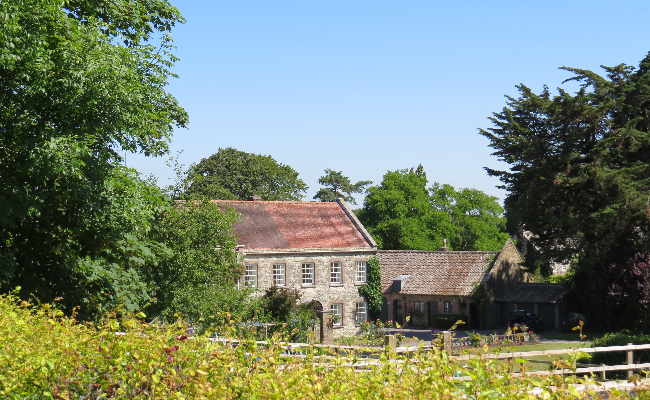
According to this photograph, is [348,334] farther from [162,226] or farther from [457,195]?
[457,195]

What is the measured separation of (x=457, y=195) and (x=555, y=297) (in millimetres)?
33214

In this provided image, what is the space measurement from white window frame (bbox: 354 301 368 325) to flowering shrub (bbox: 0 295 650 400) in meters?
41.3

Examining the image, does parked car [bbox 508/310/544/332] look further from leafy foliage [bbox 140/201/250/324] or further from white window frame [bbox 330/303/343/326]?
leafy foliage [bbox 140/201/250/324]

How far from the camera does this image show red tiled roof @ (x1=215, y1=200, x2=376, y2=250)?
44375 mm

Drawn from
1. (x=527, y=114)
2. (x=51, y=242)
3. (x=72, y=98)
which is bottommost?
(x=51, y=242)

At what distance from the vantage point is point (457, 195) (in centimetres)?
7950

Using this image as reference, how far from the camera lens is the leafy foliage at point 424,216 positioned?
71938mm

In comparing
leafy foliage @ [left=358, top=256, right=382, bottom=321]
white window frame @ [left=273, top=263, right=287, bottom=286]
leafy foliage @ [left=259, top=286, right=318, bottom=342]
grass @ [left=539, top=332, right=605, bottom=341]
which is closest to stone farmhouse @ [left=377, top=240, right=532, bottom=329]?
leafy foliage @ [left=358, top=256, right=382, bottom=321]

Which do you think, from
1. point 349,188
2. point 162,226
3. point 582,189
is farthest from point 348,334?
point 349,188

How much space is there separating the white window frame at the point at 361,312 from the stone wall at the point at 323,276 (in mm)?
313

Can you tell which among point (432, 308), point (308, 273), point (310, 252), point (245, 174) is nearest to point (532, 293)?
point (432, 308)

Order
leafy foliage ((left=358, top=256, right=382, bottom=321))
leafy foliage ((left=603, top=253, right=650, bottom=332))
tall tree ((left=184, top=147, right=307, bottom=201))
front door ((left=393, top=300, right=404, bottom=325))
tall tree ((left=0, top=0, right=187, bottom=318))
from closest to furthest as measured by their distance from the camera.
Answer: tall tree ((left=0, top=0, right=187, bottom=318))
leafy foliage ((left=603, top=253, right=650, bottom=332))
leafy foliage ((left=358, top=256, right=382, bottom=321))
front door ((left=393, top=300, right=404, bottom=325))
tall tree ((left=184, top=147, right=307, bottom=201))

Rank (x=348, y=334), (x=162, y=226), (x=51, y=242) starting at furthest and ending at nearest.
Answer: (x=348, y=334)
(x=162, y=226)
(x=51, y=242)

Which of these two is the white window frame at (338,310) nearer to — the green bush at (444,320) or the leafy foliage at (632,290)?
the green bush at (444,320)
